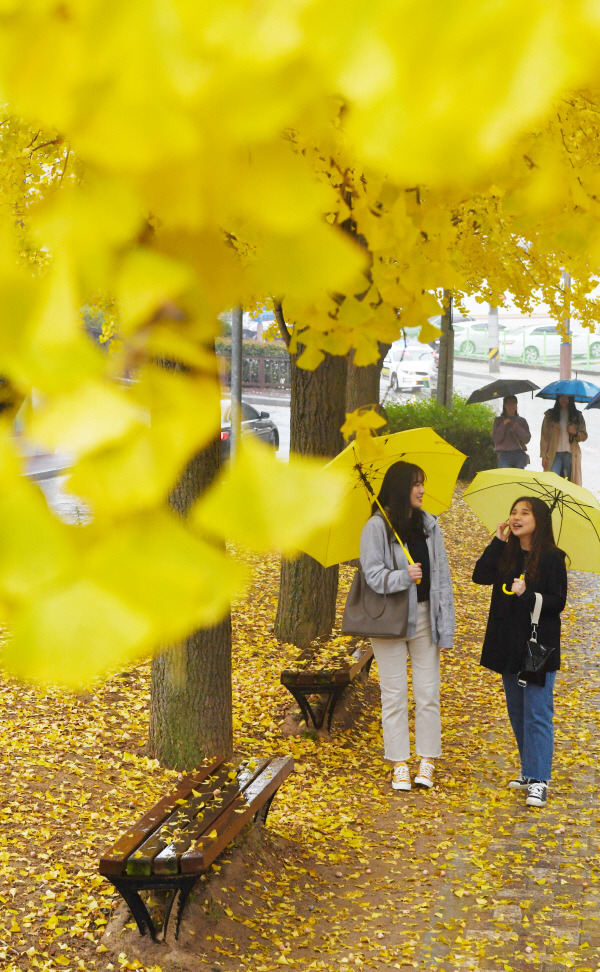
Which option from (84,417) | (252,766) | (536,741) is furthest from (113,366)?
(536,741)

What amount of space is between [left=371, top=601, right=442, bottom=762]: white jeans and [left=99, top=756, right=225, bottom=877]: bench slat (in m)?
1.31

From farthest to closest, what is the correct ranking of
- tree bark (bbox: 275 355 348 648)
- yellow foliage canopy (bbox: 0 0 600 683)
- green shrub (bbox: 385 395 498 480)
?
green shrub (bbox: 385 395 498 480) → tree bark (bbox: 275 355 348 648) → yellow foliage canopy (bbox: 0 0 600 683)

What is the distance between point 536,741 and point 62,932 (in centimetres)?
277

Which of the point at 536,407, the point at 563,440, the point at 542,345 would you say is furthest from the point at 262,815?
the point at 542,345

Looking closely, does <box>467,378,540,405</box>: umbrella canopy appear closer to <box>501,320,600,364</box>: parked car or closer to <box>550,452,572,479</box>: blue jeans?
<box>550,452,572,479</box>: blue jeans

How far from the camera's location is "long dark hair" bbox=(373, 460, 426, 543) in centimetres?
566

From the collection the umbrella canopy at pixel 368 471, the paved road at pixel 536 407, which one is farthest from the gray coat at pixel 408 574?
the paved road at pixel 536 407

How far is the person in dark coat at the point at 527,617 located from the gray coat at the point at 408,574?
229 millimetres

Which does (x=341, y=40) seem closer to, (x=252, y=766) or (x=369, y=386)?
(x=252, y=766)

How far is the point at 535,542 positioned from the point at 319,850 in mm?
1993

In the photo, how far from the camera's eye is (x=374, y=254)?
6.66ft

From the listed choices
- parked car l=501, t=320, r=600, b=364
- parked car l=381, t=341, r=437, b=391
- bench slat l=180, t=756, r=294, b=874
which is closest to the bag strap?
A: bench slat l=180, t=756, r=294, b=874

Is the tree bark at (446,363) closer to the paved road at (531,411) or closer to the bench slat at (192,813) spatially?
the paved road at (531,411)

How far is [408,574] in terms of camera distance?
5.48m
